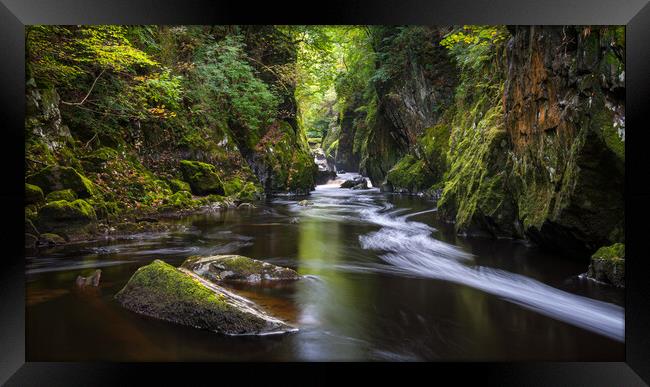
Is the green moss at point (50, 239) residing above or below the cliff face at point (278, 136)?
below

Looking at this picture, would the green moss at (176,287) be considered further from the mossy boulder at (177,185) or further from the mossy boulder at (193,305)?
the mossy boulder at (177,185)

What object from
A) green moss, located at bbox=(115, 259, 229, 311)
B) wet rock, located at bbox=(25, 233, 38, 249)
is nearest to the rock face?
wet rock, located at bbox=(25, 233, 38, 249)

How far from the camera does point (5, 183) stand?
2730mm

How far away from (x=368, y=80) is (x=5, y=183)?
16.5 m

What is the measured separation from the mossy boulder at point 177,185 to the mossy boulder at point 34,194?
13.5ft

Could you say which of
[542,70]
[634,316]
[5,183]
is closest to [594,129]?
[542,70]

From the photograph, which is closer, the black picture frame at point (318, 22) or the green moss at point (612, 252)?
the black picture frame at point (318, 22)

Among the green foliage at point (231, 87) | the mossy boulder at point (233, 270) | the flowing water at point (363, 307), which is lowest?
the flowing water at point (363, 307)

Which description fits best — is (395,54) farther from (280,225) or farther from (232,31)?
(280,225)

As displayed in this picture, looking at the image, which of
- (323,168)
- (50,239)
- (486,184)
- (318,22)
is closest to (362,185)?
(323,168)

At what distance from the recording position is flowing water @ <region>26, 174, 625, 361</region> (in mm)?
3207

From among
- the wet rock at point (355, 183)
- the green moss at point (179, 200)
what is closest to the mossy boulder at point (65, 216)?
the green moss at point (179, 200)

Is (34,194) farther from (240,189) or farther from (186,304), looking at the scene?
(240,189)

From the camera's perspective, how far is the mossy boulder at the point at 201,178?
1070 cm
